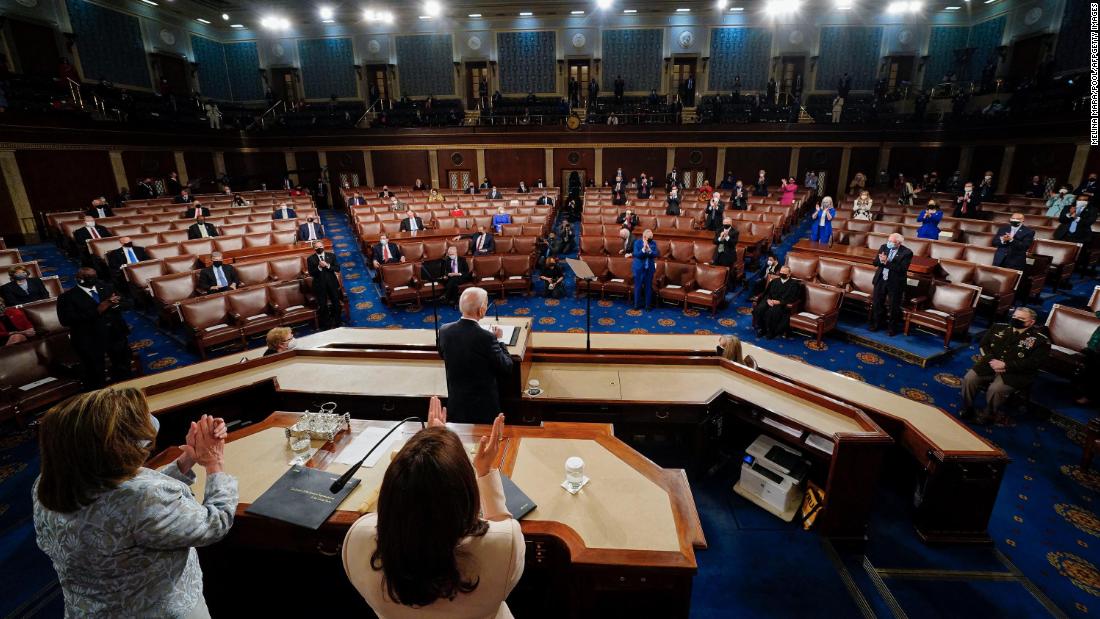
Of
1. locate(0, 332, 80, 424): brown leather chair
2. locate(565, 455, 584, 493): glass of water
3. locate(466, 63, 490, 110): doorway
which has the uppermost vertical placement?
locate(466, 63, 490, 110): doorway

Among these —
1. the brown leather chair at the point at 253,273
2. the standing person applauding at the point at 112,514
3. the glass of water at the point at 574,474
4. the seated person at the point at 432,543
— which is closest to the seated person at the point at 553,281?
the brown leather chair at the point at 253,273

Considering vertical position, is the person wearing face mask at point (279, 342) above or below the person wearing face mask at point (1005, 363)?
above

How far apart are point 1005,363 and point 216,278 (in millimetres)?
10287

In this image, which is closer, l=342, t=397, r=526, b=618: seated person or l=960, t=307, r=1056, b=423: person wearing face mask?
l=342, t=397, r=526, b=618: seated person

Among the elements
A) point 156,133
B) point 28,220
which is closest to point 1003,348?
point 28,220

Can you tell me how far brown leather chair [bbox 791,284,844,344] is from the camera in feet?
22.9

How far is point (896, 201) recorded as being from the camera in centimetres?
1535

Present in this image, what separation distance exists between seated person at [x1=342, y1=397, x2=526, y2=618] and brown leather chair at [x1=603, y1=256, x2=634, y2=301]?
7568 mm

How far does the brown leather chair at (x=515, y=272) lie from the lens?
9109mm

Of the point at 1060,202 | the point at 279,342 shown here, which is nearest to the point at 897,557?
the point at 279,342

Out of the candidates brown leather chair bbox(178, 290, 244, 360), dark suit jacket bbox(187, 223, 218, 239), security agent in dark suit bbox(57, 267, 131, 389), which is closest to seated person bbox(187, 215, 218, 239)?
dark suit jacket bbox(187, 223, 218, 239)

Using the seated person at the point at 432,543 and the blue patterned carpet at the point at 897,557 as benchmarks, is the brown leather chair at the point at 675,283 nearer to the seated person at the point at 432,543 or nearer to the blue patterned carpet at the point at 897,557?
the blue patterned carpet at the point at 897,557

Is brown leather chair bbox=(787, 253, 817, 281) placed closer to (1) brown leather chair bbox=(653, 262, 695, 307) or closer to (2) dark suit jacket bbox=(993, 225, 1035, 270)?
(1) brown leather chair bbox=(653, 262, 695, 307)

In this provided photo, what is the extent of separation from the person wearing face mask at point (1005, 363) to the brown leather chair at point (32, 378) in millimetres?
9489
